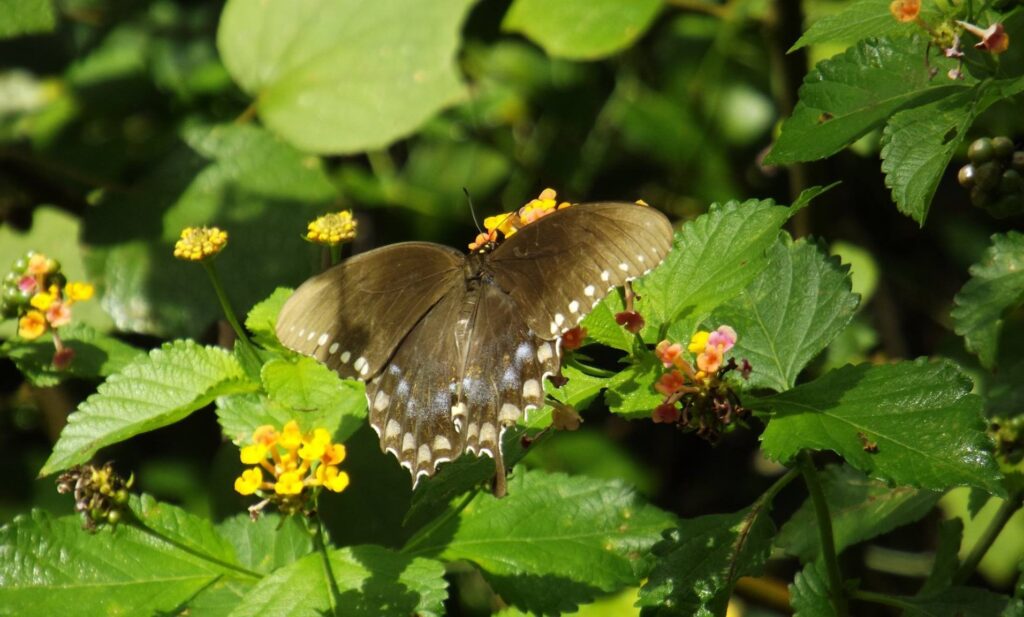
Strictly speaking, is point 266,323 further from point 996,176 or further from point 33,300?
point 996,176

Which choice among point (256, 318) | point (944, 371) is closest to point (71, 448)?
point (256, 318)

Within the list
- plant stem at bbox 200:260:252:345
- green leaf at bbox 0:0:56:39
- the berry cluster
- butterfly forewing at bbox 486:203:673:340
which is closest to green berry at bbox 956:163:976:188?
the berry cluster

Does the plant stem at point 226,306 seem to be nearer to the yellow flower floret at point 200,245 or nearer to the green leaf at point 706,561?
the yellow flower floret at point 200,245

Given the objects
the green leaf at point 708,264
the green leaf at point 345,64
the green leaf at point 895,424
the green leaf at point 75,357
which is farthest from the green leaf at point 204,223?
the green leaf at point 895,424

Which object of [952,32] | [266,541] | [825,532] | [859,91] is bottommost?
[266,541]

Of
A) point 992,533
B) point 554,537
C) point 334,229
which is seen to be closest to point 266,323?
point 334,229
